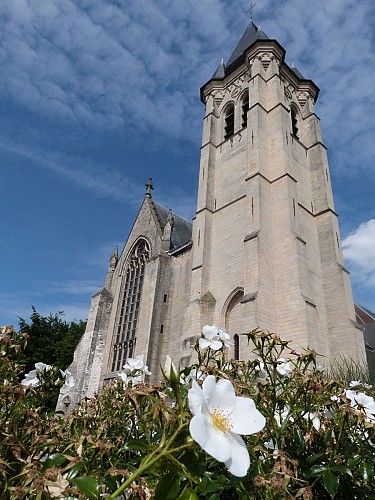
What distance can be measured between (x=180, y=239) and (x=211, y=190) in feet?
14.7

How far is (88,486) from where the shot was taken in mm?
848

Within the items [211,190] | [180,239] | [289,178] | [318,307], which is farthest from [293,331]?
[180,239]

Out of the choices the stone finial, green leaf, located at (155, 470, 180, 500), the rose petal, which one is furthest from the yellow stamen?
the stone finial

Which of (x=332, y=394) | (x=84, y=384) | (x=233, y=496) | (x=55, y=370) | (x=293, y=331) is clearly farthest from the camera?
(x=84, y=384)

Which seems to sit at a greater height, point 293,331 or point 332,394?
point 293,331

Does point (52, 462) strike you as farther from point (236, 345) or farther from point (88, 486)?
point (236, 345)

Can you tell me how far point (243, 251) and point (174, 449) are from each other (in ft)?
47.0

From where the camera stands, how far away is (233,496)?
134 centimetres

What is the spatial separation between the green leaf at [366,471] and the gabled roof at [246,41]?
76.9 ft

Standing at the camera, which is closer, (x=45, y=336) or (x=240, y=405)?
(x=240, y=405)

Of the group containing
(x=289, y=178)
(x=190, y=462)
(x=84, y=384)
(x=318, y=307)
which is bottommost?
(x=190, y=462)

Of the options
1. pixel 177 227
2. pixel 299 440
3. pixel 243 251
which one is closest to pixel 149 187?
pixel 177 227

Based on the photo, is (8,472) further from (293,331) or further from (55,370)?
(293,331)

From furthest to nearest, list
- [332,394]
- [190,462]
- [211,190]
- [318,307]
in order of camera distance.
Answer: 1. [211,190]
2. [318,307]
3. [332,394]
4. [190,462]
